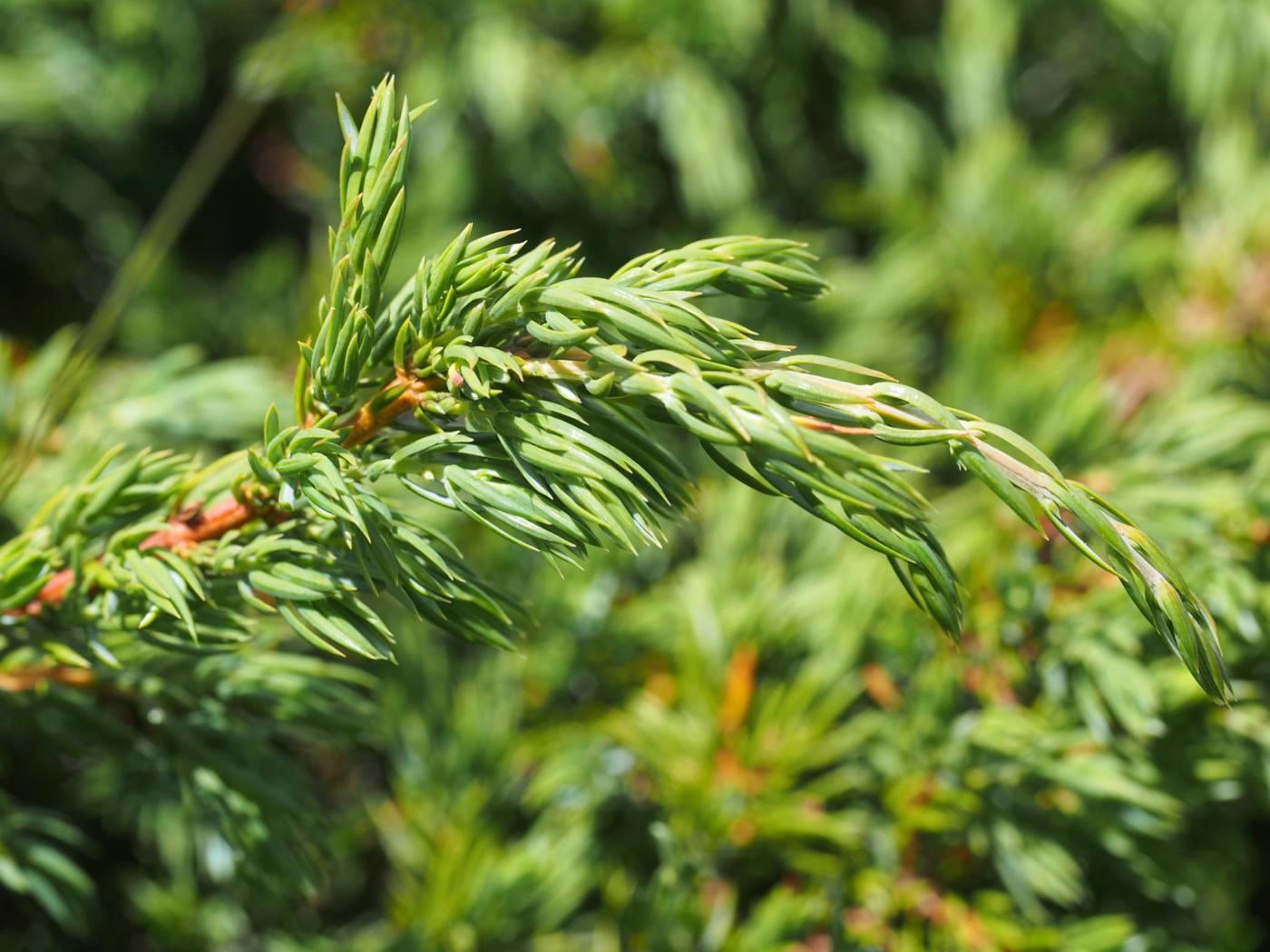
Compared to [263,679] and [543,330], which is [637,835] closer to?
[263,679]

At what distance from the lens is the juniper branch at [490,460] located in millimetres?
294

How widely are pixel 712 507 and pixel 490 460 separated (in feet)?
1.15

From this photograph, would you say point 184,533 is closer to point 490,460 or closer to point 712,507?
point 490,460

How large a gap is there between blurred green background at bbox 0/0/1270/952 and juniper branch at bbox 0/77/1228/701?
85mm

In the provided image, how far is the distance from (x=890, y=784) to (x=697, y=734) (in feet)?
0.31

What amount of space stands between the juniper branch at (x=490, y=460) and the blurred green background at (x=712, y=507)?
85 mm

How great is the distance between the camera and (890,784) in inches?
20.8

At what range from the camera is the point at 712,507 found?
2.19 ft

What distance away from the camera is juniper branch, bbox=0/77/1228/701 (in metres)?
0.29

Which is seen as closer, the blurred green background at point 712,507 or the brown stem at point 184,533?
the brown stem at point 184,533

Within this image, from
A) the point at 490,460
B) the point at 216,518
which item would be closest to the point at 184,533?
the point at 216,518

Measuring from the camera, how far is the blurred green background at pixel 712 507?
490 mm

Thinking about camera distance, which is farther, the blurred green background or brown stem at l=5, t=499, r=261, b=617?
the blurred green background

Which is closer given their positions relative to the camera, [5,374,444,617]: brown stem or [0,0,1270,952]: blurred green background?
[5,374,444,617]: brown stem
